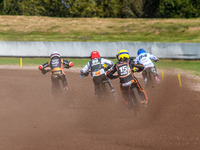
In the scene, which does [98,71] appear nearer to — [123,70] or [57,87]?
[123,70]

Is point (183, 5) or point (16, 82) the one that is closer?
point (16, 82)

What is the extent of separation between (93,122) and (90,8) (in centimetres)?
5053

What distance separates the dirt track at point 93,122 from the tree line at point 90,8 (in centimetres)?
4654

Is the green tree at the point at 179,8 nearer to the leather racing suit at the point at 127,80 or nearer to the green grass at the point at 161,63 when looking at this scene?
the green grass at the point at 161,63

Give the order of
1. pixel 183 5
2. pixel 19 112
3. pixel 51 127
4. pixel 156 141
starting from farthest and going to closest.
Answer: pixel 183 5 → pixel 19 112 → pixel 51 127 → pixel 156 141

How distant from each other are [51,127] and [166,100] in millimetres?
4926

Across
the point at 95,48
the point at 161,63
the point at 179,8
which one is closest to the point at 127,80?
the point at 161,63

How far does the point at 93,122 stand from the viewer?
29.7 feet

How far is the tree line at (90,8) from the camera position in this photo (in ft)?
192

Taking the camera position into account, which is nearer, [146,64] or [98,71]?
[98,71]

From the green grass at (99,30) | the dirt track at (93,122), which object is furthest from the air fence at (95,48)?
the dirt track at (93,122)

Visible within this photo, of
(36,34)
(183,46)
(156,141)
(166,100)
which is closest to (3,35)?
(36,34)

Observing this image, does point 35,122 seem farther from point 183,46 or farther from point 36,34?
point 36,34

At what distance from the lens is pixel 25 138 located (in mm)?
7859
